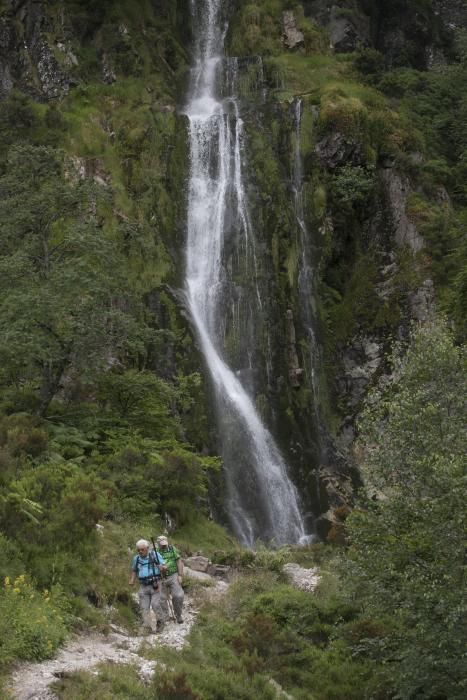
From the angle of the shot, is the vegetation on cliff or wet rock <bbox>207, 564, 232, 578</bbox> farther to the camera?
wet rock <bbox>207, 564, 232, 578</bbox>

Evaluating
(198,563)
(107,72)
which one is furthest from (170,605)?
(107,72)

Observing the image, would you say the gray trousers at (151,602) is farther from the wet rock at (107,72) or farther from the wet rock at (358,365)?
the wet rock at (107,72)

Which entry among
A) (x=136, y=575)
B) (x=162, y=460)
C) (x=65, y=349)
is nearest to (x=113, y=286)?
(x=65, y=349)

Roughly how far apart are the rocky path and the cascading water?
26.6ft

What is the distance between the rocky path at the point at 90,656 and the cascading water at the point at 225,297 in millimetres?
8106

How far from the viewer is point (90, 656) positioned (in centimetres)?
801

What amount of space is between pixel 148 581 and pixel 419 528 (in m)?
3.68

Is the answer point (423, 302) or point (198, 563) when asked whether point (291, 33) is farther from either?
point (198, 563)

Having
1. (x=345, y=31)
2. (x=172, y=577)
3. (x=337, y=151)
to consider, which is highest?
(x=345, y=31)

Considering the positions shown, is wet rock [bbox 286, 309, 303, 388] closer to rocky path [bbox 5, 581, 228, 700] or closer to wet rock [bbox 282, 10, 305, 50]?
rocky path [bbox 5, 581, 228, 700]

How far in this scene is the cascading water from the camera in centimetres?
1934

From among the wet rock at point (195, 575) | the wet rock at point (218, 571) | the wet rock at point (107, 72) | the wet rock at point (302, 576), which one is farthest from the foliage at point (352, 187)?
the wet rock at point (195, 575)

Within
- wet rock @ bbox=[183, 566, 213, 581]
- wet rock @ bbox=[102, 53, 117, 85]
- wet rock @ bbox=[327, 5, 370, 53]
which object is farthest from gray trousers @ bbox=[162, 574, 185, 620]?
wet rock @ bbox=[327, 5, 370, 53]

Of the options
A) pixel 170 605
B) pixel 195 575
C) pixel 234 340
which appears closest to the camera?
pixel 170 605
